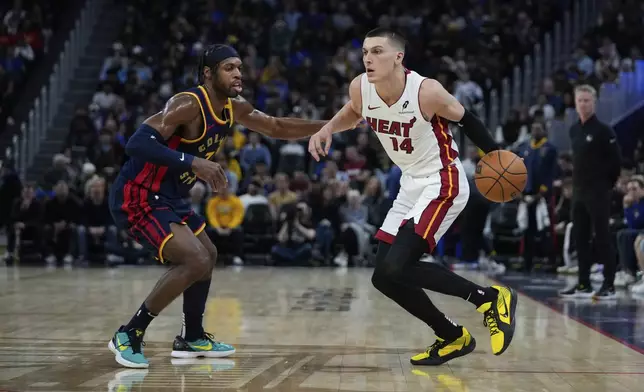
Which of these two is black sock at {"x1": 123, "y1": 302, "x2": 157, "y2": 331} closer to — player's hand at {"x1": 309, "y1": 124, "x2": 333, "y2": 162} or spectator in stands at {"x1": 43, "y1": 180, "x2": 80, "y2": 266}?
player's hand at {"x1": 309, "y1": 124, "x2": 333, "y2": 162}

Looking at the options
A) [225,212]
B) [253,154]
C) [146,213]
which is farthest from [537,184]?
[146,213]

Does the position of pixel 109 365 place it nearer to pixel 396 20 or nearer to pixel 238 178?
pixel 238 178

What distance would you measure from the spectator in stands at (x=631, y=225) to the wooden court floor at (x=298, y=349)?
210cm

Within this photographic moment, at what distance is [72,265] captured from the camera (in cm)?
1479

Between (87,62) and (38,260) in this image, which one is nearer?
(38,260)

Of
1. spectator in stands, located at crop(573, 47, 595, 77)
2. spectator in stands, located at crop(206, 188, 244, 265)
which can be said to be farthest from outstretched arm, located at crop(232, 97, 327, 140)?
spectator in stands, located at crop(573, 47, 595, 77)

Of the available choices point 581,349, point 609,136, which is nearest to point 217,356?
point 581,349

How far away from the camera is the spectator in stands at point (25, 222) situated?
51.0ft

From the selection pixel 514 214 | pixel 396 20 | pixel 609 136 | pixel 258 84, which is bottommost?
pixel 514 214

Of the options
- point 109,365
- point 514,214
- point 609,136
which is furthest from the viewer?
point 514,214

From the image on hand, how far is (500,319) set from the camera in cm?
550

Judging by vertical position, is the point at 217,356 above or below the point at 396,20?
below

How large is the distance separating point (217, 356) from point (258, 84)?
45.1 ft

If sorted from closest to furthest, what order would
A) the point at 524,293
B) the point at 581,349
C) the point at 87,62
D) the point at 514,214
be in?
1. the point at 581,349
2. the point at 524,293
3. the point at 514,214
4. the point at 87,62
